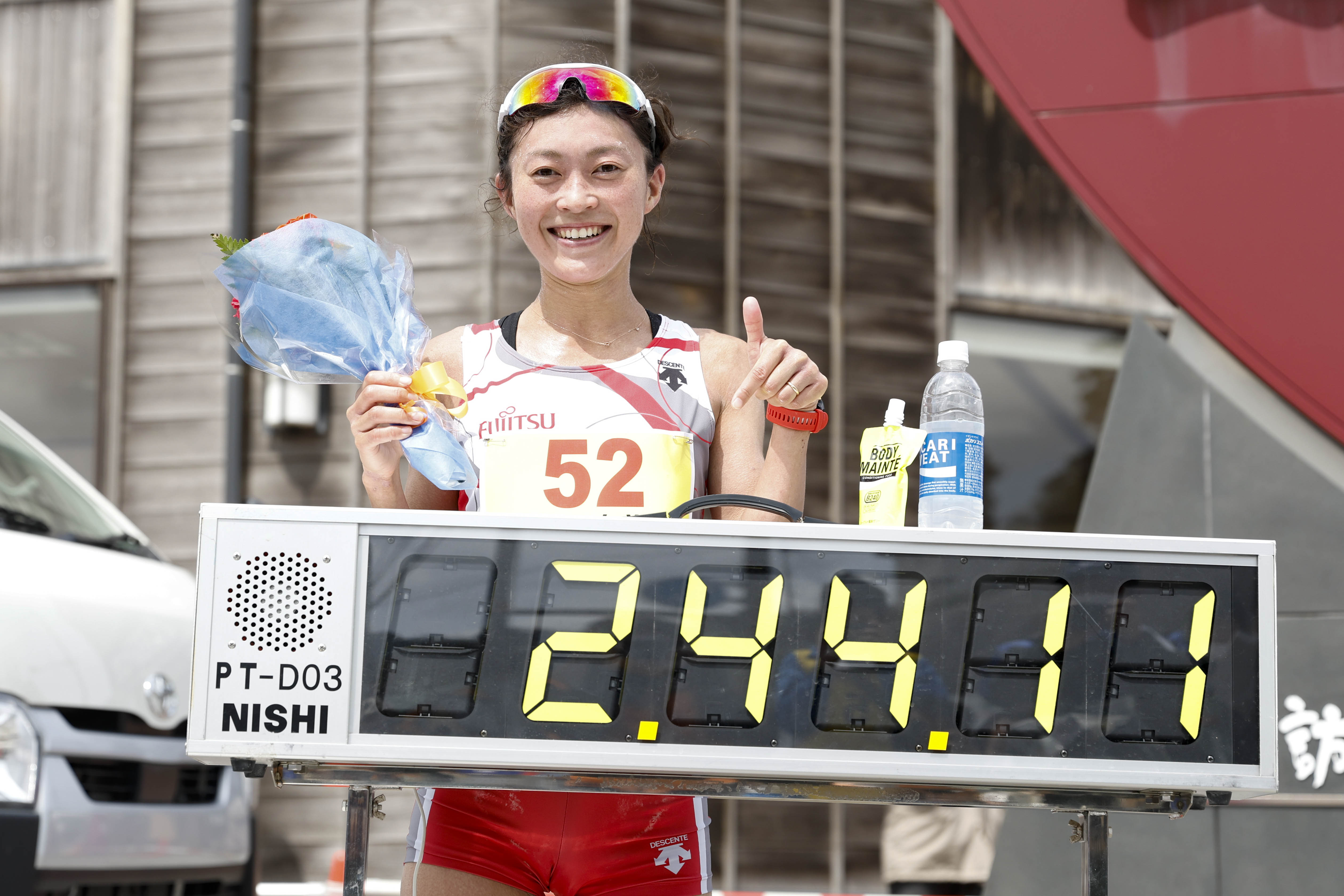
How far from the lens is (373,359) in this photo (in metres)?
2.22

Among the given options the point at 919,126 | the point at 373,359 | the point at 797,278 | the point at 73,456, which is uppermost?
the point at 919,126

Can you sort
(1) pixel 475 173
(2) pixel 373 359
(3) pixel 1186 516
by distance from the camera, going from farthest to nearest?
(1) pixel 475 173
(3) pixel 1186 516
(2) pixel 373 359

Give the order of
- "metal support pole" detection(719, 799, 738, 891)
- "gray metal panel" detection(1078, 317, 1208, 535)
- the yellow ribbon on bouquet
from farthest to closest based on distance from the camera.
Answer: "metal support pole" detection(719, 799, 738, 891) → "gray metal panel" detection(1078, 317, 1208, 535) → the yellow ribbon on bouquet

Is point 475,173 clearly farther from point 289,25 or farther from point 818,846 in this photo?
point 818,846

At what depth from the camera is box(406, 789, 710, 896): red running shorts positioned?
2.25 meters

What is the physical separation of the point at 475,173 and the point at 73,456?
339 centimetres

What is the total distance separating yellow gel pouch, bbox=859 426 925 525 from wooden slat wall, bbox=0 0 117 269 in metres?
8.63

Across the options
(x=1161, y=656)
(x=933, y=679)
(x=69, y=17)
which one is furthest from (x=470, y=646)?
(x=69, y=17)

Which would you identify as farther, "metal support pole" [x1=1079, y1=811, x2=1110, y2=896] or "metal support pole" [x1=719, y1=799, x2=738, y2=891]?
"metal support pole" [x1=719, y1=799, x2=738, y2=891]

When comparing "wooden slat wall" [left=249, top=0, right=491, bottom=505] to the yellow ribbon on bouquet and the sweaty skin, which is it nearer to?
the sweaty skin

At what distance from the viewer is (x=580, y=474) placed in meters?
2.29

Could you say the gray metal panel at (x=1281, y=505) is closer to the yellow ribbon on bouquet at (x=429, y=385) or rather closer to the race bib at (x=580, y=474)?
the race bib at (x=580, y=474)

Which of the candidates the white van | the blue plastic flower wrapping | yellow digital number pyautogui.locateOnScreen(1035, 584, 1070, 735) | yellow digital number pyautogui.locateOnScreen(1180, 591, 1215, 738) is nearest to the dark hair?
the blue plastic flower wrapping

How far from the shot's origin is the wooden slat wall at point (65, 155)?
31.9ft
